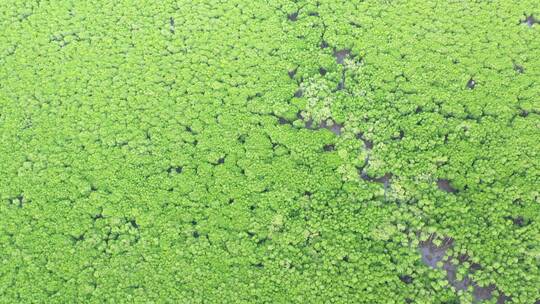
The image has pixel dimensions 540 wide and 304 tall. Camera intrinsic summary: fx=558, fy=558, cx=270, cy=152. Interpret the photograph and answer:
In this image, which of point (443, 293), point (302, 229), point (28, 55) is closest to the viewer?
point (443, 293)

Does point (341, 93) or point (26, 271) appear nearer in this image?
point (26, 271)

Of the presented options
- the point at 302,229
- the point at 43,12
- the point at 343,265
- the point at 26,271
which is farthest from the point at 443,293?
the point at 43,12

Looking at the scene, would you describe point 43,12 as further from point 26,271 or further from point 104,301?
point 104,301

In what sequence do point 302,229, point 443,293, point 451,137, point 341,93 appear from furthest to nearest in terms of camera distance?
point 341,93, point 451,137, point 302,229, point 443,293

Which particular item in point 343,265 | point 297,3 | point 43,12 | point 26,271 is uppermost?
point 297,3

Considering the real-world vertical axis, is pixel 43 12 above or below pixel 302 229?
above

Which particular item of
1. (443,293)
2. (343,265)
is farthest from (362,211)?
(443,293)
